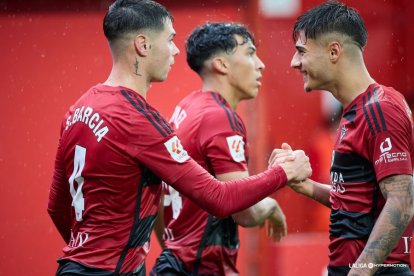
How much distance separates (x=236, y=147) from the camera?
Result: 4238 millimetres

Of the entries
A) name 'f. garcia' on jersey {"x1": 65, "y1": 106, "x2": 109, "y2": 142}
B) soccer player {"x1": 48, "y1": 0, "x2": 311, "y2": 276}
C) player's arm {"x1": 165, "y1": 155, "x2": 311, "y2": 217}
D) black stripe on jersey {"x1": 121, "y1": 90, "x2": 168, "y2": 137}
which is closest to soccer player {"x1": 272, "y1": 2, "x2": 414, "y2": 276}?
player's arm {"x1": 165, "y1": 155, "x2": 311, "y2": 217}

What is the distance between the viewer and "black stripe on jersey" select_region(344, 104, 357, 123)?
3.52 meters

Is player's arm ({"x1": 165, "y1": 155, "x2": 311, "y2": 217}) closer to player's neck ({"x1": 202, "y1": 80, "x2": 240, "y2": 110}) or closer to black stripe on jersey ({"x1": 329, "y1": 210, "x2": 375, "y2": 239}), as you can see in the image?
black stripe on jersey ({"x1": 329, "y1": 210, "x2": 375, "y2": 239})

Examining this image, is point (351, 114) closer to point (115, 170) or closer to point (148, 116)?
point (148, 116)

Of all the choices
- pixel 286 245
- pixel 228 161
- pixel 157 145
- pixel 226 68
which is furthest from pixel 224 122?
pixel 286 245

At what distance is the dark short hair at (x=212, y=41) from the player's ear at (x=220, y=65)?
0.17 feet

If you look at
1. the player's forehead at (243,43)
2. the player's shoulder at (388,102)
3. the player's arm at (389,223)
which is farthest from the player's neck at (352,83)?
the player's forehead at (243,43)

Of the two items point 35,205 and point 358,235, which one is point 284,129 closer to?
point 35,205

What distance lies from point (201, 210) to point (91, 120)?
1.11 metres

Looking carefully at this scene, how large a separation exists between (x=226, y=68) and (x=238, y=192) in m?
1.42

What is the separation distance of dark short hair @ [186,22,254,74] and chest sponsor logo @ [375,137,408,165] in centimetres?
173

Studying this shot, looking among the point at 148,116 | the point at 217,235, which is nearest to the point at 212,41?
the point at 217,235

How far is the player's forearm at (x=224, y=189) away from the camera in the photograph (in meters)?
3.45

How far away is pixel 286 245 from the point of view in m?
6.84
